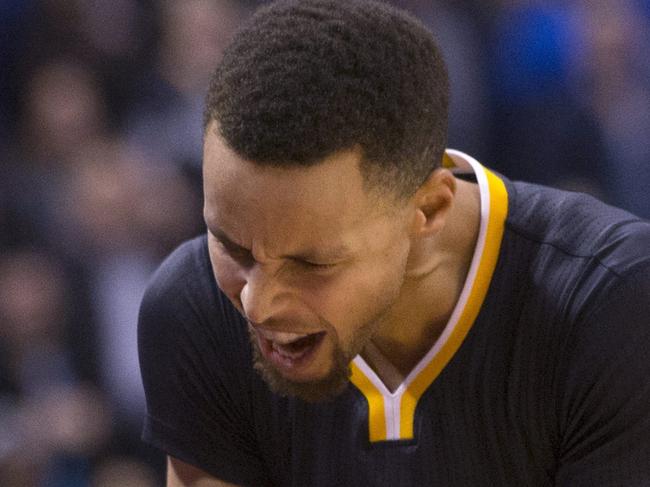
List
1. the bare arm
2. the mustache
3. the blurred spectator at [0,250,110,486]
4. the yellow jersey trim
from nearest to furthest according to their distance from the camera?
the mustache
the yellow jersey trim
the bare arm
the blurred spectator at [0,250,110,486]

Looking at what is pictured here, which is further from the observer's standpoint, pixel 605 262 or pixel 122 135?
pixel 122 135

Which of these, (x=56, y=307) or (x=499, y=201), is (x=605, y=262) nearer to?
(x=499, y=201)

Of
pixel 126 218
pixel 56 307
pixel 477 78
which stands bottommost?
pixel 56 307

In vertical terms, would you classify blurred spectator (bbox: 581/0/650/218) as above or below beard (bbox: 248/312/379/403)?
below

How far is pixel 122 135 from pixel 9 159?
0.30 meters

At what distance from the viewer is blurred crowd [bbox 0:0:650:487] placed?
3123 mm

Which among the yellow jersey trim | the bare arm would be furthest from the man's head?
the bare arm

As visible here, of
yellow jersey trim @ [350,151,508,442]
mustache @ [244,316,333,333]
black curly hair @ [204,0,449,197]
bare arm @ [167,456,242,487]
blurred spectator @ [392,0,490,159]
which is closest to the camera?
black curly hair @ [204,0,449,197]

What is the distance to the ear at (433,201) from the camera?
4.60 ft

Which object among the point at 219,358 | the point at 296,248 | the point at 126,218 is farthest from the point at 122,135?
the point at 296,248

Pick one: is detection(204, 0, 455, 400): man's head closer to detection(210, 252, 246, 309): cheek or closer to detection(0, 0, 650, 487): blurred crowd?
detection(210, 252, 246, 309): cheek

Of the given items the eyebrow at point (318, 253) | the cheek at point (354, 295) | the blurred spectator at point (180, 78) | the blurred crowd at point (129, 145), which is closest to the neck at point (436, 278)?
the cheek at point (354, 295)

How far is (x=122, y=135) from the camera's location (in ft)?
10.8

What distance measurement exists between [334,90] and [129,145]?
2111mm
